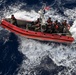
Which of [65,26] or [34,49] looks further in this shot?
[65,26]

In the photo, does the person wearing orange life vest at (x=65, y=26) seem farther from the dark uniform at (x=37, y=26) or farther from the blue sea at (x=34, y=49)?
the dark uniform at (x=37, y=26)

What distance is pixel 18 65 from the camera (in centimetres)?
2620

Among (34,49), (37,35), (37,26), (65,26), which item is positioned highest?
(37,26)

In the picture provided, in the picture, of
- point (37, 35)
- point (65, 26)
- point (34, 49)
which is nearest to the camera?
point (34, 49)

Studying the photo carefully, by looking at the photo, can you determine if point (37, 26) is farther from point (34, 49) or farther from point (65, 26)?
point (65, 26)

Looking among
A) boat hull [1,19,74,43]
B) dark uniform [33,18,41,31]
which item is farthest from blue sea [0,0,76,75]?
dark uniform [33,18,41,31]

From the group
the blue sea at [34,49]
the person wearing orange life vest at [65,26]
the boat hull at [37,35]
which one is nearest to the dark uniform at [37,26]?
the boat hull at [37,35]

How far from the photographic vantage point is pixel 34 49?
28266mm

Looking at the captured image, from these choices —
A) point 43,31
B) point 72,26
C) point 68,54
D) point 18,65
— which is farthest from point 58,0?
point 18,65

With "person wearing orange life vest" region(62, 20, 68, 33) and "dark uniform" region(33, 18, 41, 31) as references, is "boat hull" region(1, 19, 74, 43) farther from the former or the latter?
"person wearing orange life vest" region(62, 20, 68, 33)

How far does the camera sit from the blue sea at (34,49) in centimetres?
2594

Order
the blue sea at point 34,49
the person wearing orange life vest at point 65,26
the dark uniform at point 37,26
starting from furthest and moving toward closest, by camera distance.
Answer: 1. the dark uniform at point 37,26
2. the person wearing orange life vest at point 65,26
3. the blue sea at point 34,49

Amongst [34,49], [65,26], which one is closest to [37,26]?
[34,49]

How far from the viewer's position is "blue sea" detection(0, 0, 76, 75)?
85.1 feet
